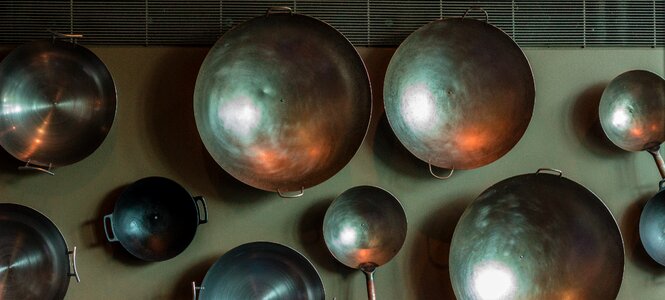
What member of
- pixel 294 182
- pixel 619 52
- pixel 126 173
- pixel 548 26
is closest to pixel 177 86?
pixel 126 173

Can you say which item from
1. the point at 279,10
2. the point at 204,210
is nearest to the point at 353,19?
the point at 279,10

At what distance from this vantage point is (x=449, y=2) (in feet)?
10.8

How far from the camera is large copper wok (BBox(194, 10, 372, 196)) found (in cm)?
297

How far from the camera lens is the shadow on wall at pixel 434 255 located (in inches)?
124

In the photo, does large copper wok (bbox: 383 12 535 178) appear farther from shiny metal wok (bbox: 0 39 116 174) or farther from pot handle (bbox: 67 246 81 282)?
pot handle (bbox: 67 246 81 282)

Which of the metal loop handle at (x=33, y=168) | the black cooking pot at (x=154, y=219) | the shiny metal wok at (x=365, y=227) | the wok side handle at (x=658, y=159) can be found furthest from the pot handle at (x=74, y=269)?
the wok side handle at (x=658, y=159)

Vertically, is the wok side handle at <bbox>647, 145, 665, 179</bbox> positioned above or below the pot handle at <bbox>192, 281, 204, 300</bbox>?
above

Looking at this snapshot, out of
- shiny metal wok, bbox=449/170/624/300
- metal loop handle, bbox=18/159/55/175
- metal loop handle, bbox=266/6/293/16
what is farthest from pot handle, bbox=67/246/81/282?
shiny metal wok, bbox=449/170/624/300

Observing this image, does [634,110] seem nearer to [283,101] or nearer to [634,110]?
[634,110]

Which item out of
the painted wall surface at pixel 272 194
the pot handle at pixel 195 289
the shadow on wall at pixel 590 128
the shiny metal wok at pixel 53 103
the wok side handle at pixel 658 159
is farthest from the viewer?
the shadow on wall at pixel 590 128

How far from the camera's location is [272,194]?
313 cm

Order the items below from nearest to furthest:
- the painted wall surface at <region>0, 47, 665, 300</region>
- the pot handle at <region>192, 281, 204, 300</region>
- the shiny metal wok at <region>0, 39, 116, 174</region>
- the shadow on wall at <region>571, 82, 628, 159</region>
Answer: the pot handle at <region>192, 281, 204, 300</region> < the shiny metal wok at <region>0, 39, 116, 174</region> < the painted wall surface at <region>0, 47, 665, 300</region> < the shadow on wall at <region>571, 82, 628, 159</region>

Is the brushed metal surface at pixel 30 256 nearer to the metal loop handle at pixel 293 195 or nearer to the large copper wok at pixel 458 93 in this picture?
the metal loop handle at pixel 293 195

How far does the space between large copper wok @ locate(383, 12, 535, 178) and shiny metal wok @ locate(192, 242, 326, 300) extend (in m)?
0.67
